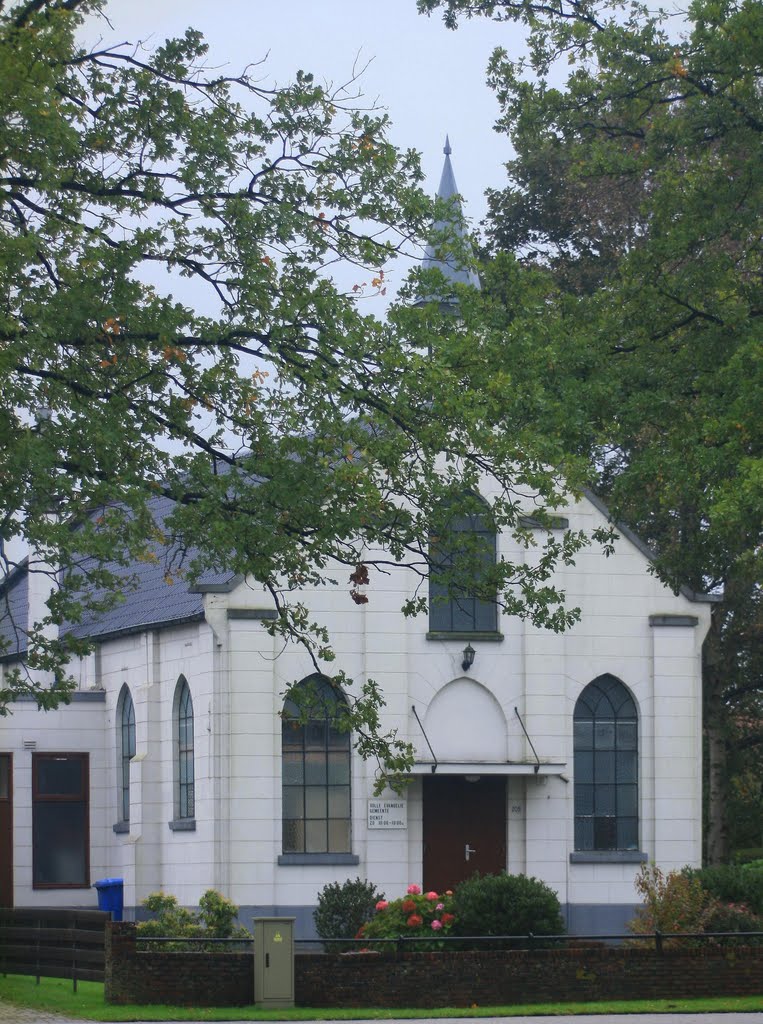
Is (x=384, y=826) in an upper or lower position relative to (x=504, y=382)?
lower

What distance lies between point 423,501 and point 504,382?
150 cm

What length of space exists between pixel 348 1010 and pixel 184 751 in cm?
1080

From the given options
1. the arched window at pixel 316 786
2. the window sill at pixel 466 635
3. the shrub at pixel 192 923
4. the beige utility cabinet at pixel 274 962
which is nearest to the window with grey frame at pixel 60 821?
the arched window at pixel 316 786

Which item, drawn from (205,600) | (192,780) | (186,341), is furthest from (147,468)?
(192,780)

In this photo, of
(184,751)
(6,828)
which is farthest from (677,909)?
(6,828)

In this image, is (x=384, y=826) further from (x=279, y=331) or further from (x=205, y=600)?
(x=279, y=331)

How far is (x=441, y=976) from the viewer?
22672mm

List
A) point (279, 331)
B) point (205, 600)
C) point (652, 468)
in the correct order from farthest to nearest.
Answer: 1. point (205, 600)
2. point (652, 468)
3. point (279, 331)

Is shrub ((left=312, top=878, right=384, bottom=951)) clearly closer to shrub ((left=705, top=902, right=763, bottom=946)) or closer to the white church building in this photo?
the white church building

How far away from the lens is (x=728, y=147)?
22219mm

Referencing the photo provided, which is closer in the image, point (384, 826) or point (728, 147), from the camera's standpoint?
point (728, 147)

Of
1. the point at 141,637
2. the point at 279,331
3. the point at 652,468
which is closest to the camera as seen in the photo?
the point at 279,331

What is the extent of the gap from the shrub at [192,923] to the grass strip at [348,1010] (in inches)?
51.9

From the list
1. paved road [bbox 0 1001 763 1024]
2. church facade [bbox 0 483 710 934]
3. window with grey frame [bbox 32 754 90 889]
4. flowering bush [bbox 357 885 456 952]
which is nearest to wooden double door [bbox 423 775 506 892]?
church facade [bbox 0 483 710 934]
